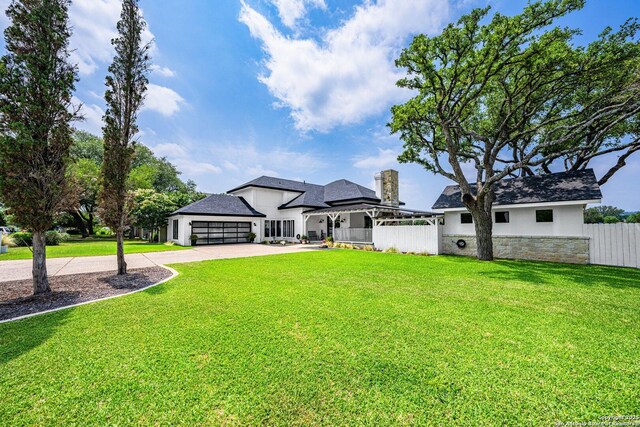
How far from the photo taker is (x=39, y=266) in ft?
19.4

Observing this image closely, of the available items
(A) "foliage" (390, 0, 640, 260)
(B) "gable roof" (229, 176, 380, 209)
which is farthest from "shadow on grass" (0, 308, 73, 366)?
(B) "gable roof" (229, 176, 380, 209)

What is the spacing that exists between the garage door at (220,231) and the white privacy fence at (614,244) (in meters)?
22.7

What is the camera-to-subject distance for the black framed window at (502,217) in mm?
13563

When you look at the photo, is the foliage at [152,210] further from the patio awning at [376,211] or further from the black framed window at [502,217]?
the black framed window at [502,217]

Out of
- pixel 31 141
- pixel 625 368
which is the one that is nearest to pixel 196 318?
pixel 31 141

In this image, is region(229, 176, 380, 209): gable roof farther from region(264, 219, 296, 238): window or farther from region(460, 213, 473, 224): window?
region(460, 213, 473, 224): window

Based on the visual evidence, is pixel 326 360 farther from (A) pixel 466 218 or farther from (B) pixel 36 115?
(A) pixel 466 218

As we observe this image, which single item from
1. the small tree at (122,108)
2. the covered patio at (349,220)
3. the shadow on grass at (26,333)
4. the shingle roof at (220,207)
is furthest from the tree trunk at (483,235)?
the shingle roof at (220,207)

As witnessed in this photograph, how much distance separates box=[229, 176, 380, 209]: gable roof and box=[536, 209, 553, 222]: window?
12101 millimetres

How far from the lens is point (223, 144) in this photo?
21594mm

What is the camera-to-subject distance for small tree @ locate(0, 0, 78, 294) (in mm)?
5449

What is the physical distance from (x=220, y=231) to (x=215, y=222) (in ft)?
3.07

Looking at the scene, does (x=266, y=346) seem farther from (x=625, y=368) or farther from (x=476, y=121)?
(x=476, y=121)

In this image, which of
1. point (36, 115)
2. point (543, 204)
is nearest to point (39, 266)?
point (36, 115)
